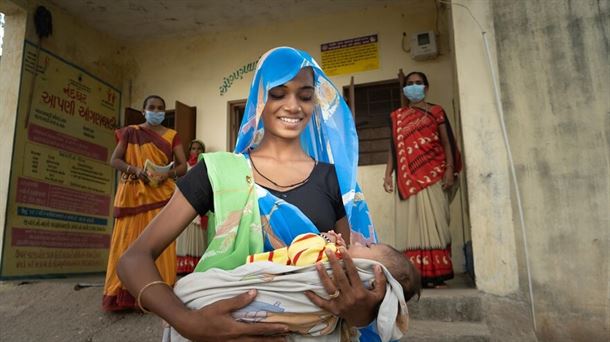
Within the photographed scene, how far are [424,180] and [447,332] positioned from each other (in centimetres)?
164

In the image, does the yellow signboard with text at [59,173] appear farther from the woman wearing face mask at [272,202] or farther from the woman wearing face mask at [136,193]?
the woman wearing face mask at [272,202]

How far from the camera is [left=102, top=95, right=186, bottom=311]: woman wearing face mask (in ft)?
12.6

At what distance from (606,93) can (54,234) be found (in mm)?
6066

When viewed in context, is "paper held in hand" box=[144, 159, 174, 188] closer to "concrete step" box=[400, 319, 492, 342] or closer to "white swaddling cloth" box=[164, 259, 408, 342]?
"concrete step" box=[400, 319, 492, 342]

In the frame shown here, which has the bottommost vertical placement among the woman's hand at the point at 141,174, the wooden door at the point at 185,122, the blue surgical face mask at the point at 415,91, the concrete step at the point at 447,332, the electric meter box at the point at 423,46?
the concrete step at the point at 447,332

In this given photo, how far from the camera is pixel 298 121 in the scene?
4.82 ft

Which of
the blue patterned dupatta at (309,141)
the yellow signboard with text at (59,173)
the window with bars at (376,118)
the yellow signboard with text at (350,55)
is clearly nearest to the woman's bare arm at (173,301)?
the blue patterned dupatta at (309,141)

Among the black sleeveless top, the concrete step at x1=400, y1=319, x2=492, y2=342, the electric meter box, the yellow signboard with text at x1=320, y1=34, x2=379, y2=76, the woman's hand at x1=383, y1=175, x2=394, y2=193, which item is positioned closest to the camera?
the black sleeveless top

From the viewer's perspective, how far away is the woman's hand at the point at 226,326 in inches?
40.8

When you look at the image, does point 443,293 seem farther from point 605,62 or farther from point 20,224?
point 20,224

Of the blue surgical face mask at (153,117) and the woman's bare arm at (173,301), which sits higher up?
the blue surgical face mask at (153,117)

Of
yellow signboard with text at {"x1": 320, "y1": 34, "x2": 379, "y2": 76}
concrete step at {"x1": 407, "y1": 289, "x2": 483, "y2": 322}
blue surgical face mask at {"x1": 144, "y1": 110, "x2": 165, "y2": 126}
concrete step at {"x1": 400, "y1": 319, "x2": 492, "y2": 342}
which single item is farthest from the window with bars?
concrete step at {"x1": 400, "y1": 319, "x2": 492, "y2": 342}

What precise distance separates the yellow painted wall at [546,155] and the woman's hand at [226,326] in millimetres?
2581

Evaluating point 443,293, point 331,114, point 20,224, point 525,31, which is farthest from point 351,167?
point 20,224
